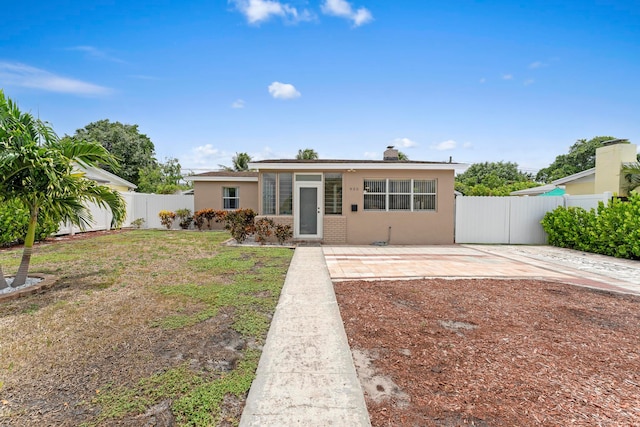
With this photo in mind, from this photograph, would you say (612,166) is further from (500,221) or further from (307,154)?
(307,154)

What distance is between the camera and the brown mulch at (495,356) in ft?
7.53

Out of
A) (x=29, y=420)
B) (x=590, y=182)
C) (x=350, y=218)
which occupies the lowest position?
(x=29, y=420)

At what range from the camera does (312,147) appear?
114ft

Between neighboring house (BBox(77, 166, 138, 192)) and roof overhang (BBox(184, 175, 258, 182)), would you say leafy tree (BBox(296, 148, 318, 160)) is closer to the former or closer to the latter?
roof overhang (BBox(184, 175, 258, 182))

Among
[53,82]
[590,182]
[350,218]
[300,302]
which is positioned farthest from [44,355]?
[590,182]

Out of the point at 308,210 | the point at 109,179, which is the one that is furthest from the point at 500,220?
the point at 109,179

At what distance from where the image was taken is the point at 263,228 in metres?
11.7

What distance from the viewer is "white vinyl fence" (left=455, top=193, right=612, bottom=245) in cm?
1237

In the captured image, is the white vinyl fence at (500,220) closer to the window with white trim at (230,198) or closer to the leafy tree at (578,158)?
the window with white trim at (230,198)

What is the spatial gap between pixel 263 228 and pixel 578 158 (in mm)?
43741

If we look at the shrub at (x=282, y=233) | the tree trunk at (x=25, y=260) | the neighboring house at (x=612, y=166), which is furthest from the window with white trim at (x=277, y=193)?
the neighboring house at (x=612, y=166)

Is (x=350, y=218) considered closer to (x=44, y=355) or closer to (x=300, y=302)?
(x=300, y=302)

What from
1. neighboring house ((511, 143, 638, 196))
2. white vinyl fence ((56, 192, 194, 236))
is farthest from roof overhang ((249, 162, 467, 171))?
white vinyl fence ((56, 192, 194, 236))

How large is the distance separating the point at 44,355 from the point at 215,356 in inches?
68.9
